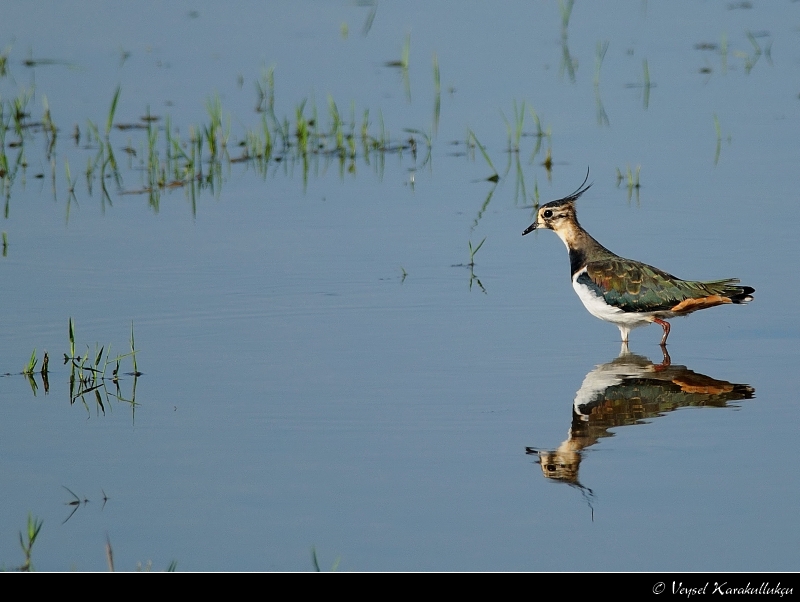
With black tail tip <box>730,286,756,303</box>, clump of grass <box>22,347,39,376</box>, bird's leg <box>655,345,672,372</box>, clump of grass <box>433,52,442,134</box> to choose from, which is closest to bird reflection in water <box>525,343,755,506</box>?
bird's leg <box>655,345,672,372</box>

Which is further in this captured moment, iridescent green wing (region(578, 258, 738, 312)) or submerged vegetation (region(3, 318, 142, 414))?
iridescent green wing (region(578, 258, 738, 312))

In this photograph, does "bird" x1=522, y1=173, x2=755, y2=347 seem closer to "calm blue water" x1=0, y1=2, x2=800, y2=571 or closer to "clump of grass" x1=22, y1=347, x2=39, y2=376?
"calm blue water" x1=0, y1=2, x2=800, y2=571

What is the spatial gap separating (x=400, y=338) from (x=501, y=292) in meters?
1.17

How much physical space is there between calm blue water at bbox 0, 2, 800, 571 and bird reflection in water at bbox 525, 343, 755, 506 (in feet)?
0.14

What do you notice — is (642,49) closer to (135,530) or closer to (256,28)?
(256,28)

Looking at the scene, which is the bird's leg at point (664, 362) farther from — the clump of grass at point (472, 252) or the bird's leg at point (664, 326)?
the clump of grass at point (472, 252)

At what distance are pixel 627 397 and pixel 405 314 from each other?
196cm

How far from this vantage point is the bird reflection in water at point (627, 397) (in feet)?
21.9

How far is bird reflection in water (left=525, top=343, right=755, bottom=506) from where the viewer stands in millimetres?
6686

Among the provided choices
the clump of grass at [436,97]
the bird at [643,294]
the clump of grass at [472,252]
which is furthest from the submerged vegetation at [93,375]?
the clump of grass at [436,97]

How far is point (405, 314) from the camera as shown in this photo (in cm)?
904

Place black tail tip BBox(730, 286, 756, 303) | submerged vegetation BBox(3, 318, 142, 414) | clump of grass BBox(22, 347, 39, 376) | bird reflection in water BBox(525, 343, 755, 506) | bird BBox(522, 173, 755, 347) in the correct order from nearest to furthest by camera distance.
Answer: bird reflection in water BBox(525, 343, 755, 506) < submerged vegetation BBox(3, 318, 142, 414) < clump of grass BBox(22, 347, 39, 376) < black tail tip BBox(730, 286, 756, 303) < bird BBox(522, 173, 755, 347)

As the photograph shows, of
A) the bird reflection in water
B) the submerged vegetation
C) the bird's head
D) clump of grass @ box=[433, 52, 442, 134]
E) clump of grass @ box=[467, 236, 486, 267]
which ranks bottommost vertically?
the submerged vegetation

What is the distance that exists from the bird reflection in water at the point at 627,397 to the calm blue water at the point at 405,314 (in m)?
0.04
